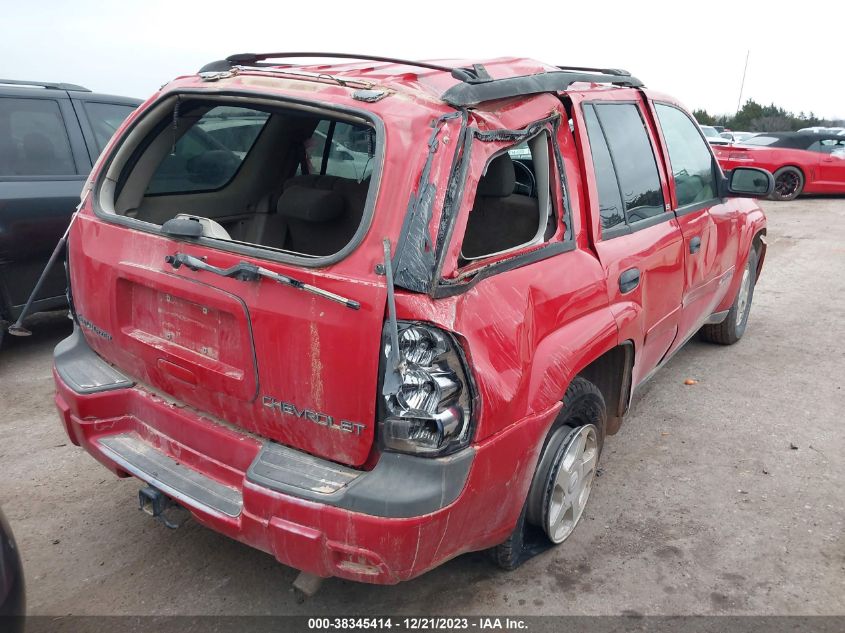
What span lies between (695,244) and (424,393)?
243cm

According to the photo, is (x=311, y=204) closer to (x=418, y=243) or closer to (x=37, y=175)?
(x=418, y=243)

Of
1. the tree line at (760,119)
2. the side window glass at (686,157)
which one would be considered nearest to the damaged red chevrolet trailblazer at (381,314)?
the side window glass at (686,157)

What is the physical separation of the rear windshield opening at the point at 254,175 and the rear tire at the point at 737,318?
320cm

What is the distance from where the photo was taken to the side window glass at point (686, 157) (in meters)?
3.94

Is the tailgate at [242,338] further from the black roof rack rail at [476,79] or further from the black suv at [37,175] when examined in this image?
the black suv at [37,175]

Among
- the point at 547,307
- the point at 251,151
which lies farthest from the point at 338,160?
the point at 547,307

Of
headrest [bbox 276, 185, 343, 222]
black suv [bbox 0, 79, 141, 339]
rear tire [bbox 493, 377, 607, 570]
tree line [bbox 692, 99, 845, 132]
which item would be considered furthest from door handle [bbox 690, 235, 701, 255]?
tree line [bbox 692, 99, 845, 132]

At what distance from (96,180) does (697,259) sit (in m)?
3.04

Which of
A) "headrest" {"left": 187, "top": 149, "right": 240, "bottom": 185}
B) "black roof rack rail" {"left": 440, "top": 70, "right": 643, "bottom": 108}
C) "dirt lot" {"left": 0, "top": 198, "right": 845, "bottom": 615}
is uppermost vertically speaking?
"black roof rack rail" {"left": 440, "top": 70, "right": 643, "bottom": 108}

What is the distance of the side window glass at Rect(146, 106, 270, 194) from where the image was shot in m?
3.33

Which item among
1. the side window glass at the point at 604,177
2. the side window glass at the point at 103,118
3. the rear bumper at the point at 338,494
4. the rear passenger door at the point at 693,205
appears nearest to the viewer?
the rear bumper at the point at 338,494

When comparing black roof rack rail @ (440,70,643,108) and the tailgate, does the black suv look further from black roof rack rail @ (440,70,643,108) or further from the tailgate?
black roof rack rail @ (440,70,643,108)

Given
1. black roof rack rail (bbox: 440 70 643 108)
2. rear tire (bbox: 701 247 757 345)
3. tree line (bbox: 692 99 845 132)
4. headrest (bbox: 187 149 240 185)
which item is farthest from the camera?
tree line (bbox: 692 99 845 132)

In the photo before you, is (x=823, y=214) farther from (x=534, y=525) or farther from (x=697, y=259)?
(x=534, y=525)
